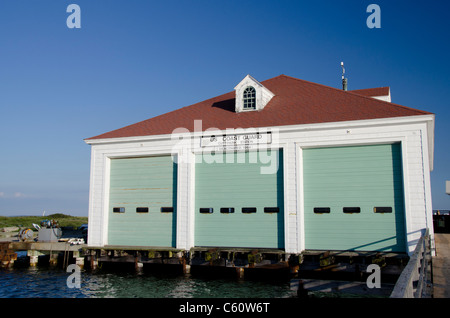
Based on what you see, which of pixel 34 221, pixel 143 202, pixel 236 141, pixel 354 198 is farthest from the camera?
pixel 34 221

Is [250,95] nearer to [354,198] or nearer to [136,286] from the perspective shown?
[354,198]

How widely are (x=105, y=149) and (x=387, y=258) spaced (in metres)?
14.3

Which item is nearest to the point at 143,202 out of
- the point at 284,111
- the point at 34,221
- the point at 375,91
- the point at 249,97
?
the point at 249,97

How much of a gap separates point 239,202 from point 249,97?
5719 mm

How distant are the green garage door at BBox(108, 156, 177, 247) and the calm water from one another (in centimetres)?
181

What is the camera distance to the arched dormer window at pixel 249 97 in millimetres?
20641

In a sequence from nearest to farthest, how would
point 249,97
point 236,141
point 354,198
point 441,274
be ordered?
point 441,274, point 354,198, point 236,141, point 249,97

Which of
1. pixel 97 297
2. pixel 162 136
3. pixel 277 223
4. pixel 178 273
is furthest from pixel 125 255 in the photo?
pixel 277 223

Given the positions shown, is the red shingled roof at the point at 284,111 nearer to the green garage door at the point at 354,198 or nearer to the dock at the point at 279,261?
the green garage door at the point at 354,198

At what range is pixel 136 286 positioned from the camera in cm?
1677

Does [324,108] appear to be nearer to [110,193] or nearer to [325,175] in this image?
[325,175]

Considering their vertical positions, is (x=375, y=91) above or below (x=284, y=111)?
above

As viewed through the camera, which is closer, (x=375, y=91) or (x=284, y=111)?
(x=284, y=111)

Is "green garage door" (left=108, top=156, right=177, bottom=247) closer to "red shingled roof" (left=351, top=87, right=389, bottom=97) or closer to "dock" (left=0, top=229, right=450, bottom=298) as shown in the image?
"dock" (left=0, top=229, right=450, bottom=298)
